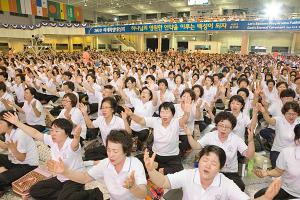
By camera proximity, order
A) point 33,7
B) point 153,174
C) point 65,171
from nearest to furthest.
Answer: point 153,174 < point 65,171 < point 33,7

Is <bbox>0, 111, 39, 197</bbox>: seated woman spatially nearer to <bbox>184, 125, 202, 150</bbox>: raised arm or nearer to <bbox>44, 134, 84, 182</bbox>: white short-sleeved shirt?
<bbox>44, 134, 84, 182</bbox>: white short-sleeved shirt

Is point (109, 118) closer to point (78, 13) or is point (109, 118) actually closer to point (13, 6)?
point (13, 6)

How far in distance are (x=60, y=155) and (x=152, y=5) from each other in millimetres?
27903

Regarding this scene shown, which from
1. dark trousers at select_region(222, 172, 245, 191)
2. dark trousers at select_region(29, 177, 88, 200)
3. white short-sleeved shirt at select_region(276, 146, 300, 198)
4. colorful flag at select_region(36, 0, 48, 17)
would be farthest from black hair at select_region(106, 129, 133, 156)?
colorful flag at select_region(36, 0, 48, 17)

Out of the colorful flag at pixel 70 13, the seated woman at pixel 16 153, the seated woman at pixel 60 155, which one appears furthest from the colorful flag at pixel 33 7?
the seated woman at pixel 60 155

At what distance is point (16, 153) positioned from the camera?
9.75 ft

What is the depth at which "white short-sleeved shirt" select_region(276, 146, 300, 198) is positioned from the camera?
7.89ft

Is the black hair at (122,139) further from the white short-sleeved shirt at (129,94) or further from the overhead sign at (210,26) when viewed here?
the overhead sign at (210,26)

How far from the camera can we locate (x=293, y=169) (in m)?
2.40

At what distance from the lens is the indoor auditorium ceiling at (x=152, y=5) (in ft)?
79.5

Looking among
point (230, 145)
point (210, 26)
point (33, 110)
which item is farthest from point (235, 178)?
point (210, 26)

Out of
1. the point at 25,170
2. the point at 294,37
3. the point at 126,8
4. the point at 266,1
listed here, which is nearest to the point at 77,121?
the point at 25,170

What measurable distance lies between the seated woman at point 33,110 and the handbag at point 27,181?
5.34 ft

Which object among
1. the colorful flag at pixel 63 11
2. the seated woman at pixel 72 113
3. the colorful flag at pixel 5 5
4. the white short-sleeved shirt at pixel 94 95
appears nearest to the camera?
the seated woman at pixel 72 113
